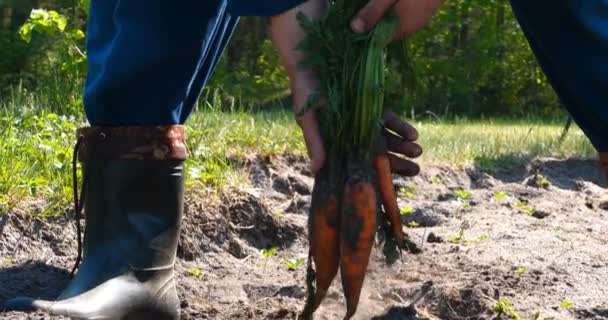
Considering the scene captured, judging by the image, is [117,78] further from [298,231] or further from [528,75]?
[528,75]

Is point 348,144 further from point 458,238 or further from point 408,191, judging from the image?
point 408,191

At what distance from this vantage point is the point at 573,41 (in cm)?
230

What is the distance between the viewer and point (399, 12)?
2.31 meters

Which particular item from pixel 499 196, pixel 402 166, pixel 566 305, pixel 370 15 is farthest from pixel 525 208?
pixel 370 15

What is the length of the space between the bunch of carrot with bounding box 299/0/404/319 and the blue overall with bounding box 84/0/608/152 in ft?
0.41

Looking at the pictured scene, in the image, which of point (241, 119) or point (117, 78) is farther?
A: point (241, 119)

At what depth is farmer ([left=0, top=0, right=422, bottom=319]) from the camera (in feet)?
8.50

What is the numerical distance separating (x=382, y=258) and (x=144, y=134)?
77 centimetres

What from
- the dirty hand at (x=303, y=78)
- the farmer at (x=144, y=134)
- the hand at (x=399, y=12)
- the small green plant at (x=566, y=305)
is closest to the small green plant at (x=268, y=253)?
the farmer at (x=144, y=134)

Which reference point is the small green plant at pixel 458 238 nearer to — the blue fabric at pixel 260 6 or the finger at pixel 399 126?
the finger at pixel 399 126

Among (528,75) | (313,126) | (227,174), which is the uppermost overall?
(313,126)

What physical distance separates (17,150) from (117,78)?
1.20 m

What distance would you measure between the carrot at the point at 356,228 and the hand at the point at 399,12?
0.33m

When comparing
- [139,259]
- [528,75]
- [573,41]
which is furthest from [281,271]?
[528,75]
